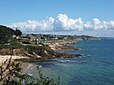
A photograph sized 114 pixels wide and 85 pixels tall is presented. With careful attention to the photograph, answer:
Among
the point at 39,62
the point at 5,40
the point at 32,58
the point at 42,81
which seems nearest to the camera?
the point at 42,81

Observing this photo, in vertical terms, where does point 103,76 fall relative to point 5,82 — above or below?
below

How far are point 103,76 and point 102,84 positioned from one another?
8044 millimetres

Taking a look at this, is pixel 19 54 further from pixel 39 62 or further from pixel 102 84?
pixel 102 84

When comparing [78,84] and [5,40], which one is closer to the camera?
[78,84]

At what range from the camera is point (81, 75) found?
60.0 metres

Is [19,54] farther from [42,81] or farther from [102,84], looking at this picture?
[42,81]

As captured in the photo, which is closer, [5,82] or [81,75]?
[5,82]

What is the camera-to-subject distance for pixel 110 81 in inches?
2087

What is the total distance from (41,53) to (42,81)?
85.7m

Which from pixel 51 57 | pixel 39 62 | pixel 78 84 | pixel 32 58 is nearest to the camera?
pixel 78 84

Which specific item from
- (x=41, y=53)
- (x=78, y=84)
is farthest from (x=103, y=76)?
(x=41, y=53)

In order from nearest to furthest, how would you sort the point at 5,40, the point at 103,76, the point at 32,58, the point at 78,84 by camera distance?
1. the point at 78,84
2. the point at 103,76
3. the point at 32,58
4. the point at 5,40

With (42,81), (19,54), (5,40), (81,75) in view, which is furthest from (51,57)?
(42,81)

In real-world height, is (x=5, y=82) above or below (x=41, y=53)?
above
